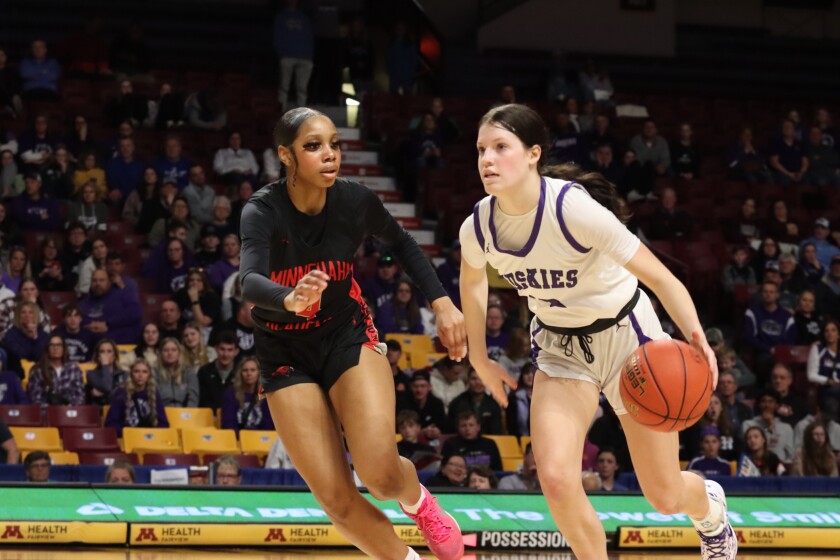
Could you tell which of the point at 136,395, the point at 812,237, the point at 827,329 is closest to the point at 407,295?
the point at 136,395

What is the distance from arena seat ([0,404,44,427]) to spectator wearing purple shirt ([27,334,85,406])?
0.22 m

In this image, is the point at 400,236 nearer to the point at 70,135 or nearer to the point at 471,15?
the point at 70,135

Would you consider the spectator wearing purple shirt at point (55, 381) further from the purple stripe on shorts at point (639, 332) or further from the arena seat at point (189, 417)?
the purple stripe on shorts at point (639, 332)

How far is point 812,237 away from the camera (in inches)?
632

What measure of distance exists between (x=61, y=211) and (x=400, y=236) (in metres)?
8.82

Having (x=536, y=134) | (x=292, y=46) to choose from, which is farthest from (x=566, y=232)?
(x=292, y=46)

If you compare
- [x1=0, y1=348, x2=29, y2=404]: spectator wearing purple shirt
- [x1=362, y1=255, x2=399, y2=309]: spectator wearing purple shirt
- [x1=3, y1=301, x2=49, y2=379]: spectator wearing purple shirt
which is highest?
[x1=362, y1=255, x2=399, y2=309]: spectator wearing purple shirt

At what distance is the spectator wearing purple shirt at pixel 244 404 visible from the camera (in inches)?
436

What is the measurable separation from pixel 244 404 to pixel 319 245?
5605mm

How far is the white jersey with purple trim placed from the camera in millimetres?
5504

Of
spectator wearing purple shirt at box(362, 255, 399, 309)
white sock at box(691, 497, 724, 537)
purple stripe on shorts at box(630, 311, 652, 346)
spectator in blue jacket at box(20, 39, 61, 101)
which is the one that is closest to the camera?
purple stripe on shorts at box(630, 311, 652, 346)

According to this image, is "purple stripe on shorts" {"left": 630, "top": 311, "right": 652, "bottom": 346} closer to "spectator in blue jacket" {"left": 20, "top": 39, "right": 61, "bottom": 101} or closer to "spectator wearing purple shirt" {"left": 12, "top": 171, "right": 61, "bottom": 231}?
"spectator wearing purple shirt" {"left": 12, "top": 171, "right": 61, "bottom": 231}

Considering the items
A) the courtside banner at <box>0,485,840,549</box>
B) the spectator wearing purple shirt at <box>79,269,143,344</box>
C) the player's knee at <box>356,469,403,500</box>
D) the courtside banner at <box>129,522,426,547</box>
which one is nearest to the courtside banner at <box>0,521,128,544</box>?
the courtside banner at <box>0,485,840,549</box>

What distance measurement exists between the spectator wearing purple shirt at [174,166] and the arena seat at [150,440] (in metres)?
4.61
